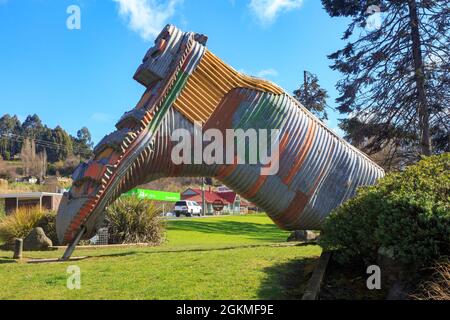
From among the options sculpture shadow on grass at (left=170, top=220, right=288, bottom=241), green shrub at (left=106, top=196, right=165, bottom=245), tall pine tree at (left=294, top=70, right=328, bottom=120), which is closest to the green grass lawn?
green shrub at (left=106, top=196, right=165, bottom=245)

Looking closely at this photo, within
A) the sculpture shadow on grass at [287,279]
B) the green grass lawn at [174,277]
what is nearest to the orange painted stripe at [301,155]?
the green grass lawn at [174,277]

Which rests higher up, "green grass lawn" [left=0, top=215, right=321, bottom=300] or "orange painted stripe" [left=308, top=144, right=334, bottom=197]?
"orange painted stripe" [left=308, top=144, right=334, bottom=197]

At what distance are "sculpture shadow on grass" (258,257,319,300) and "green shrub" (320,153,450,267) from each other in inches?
20.8

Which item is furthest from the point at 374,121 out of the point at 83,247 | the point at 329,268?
the point at 329,268

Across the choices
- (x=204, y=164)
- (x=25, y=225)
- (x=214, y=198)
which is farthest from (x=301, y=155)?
(x=214, y=198)

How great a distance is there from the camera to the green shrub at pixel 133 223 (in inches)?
603

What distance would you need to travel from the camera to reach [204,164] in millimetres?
9727

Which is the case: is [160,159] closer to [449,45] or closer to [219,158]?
[219,158]

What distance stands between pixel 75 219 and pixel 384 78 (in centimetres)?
1555

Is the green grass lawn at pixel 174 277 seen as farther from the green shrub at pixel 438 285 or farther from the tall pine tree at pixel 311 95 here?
the tall pine tree at pixel 311 95

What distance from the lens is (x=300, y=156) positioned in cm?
1005

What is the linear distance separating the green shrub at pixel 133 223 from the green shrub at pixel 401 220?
9365mm

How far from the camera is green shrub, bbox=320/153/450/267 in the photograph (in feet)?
17.3

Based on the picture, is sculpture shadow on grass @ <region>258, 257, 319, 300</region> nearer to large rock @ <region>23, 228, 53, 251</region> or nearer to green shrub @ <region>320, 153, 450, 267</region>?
green shrub @ <region>320, 153, 450, 267</region>
